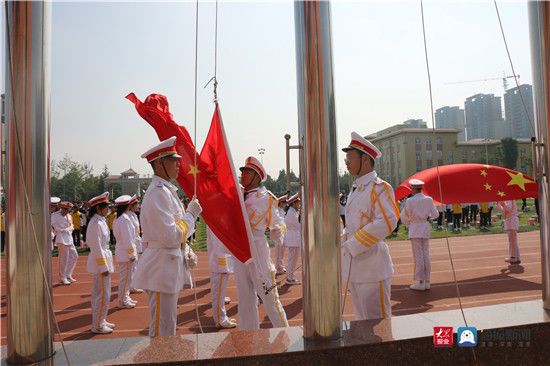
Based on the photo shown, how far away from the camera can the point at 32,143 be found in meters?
2.19

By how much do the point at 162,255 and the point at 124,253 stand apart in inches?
184

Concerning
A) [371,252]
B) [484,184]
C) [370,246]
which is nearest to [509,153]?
[484,184]

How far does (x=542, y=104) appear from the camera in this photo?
2965 mm

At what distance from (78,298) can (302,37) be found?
8.35 metres

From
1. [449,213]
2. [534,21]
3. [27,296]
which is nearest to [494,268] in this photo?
[534,21]

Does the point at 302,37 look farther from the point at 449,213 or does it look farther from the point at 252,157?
the point at 449,213

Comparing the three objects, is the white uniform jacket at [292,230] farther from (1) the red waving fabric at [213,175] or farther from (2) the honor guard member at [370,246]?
(2) the honor guard member at [370,246]

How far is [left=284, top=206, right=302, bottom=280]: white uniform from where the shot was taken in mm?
10510

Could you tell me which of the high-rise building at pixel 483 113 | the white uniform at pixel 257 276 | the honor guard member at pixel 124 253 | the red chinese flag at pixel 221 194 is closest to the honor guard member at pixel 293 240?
the honor guard member at pixel 124 253

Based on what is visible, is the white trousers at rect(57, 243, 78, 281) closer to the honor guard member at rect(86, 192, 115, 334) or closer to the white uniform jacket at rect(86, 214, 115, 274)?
the white uniform jacket at rect(86, 214, 115, 274)

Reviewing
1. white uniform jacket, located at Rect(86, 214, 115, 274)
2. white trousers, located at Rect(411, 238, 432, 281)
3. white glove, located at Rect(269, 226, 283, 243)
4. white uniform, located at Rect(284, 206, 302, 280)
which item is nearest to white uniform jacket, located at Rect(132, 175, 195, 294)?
white glove, located at Rect(269, 226, 283, 243)

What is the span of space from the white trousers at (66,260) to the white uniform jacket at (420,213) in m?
8.56

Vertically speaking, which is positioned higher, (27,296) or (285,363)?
(27,296)

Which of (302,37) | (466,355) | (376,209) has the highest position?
(302,37)
